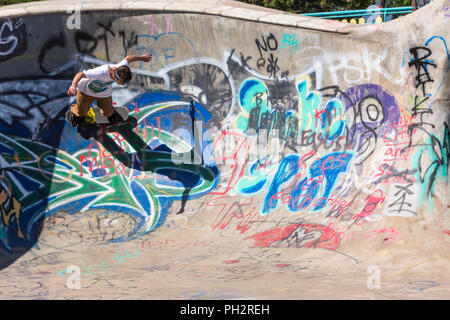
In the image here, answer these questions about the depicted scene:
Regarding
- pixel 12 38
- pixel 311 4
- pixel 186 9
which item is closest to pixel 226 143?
pixel 186 9

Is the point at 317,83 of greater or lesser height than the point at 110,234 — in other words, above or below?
above

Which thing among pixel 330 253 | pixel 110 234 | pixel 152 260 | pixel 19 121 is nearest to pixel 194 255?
pixel 152 260

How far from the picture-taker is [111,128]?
8234 millimetres

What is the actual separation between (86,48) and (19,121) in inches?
67.0

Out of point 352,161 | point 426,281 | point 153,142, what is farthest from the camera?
point 153,142

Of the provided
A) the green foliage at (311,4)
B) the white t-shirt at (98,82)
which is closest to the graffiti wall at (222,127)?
the white t-shirt at (98,82)

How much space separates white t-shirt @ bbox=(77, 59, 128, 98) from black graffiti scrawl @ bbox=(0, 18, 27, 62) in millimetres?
1599

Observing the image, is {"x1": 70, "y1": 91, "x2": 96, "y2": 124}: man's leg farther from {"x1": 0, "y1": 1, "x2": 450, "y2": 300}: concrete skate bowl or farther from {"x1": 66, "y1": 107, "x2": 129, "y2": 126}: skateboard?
{"x1": 0, "y1": 1, "x2": 450, "y2": 300}: concrete skate bowl

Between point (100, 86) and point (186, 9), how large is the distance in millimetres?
2034

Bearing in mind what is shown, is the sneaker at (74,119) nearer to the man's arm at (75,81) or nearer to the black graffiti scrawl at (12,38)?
the man's arm at (75,81)

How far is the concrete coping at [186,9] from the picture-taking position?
7734 mm

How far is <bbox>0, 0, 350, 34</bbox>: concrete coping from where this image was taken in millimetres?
7734

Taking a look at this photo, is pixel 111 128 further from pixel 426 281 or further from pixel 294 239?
pixel 426 281

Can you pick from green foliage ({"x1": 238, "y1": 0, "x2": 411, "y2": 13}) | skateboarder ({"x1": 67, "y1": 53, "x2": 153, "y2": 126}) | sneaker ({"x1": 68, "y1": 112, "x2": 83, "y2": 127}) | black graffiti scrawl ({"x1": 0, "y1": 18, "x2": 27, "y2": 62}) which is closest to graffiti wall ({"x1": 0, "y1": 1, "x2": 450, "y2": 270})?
black graffiti scrawl ({"x1": 0, "y1": 18, "x2": 27, "y2": 62})
